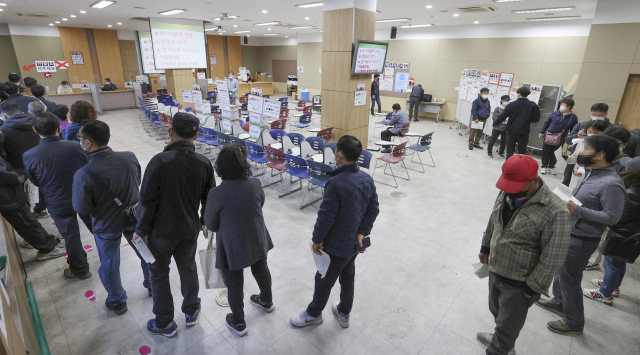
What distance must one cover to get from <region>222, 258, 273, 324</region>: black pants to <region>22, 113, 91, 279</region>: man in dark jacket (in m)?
1.52

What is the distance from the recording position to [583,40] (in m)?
9.75

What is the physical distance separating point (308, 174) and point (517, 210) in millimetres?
3593

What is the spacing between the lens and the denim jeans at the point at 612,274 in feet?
9.68

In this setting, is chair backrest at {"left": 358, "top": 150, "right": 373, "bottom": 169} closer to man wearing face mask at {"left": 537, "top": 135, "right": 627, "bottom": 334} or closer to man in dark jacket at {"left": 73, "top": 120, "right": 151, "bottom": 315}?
man wearing face mask at {"left": 537, "top": 135, "right": 627, "bottom": 334}

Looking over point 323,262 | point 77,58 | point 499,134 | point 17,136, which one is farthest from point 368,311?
point 77,58

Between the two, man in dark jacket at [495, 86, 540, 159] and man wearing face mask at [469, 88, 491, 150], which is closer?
man in dark jacket at [495, 86, 540, 159]

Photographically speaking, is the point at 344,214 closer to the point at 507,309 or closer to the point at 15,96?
the point at 507,309

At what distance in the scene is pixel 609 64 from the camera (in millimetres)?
7500

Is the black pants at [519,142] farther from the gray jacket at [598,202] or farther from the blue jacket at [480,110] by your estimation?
the gray jacket at [598,202]

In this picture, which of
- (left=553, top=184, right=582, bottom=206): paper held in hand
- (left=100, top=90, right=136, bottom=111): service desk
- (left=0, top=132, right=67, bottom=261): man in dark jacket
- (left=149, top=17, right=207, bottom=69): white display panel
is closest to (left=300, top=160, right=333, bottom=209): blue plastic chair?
(left=553, top=184, right=582, bottom=206): paper held in hand

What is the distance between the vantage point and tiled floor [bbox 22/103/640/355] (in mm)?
2645

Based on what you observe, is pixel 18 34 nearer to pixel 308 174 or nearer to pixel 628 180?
pixel 308 174

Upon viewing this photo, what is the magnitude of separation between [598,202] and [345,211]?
6.26 ft

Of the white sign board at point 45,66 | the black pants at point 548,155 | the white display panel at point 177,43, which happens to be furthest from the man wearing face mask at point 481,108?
the white sign board at point 45,66
